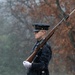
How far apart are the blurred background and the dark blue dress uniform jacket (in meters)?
11.7

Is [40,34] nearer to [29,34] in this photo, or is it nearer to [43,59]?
[43,59]

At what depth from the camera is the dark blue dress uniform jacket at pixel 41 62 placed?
4.90 m

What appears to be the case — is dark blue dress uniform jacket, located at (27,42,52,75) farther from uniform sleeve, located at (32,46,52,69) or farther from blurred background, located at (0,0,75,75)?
blurred background, located at (0,0,75,75)

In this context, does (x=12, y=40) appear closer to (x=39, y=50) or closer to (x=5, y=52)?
(x=5, y=52)

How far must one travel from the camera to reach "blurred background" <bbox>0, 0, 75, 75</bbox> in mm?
18273

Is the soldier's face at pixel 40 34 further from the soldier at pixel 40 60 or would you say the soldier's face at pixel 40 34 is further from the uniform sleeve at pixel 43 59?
the uniform sleeve at pixel 43 59

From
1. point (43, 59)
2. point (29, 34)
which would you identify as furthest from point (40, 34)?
point (29, 34)

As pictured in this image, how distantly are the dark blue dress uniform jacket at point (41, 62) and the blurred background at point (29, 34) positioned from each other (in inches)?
461

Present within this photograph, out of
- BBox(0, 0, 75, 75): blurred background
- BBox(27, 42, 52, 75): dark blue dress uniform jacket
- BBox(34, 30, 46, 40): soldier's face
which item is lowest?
BBox(0, 0, 75, 75): blurred background

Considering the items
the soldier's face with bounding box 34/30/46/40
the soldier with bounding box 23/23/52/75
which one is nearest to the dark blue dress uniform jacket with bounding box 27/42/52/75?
→ the soldier with bounding box 23/23/52/75

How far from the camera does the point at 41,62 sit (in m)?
4.93

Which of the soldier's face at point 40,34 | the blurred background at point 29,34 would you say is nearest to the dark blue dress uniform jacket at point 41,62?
the soldier's face at point 40,34

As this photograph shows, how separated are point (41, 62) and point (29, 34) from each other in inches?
1153

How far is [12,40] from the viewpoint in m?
38.3
